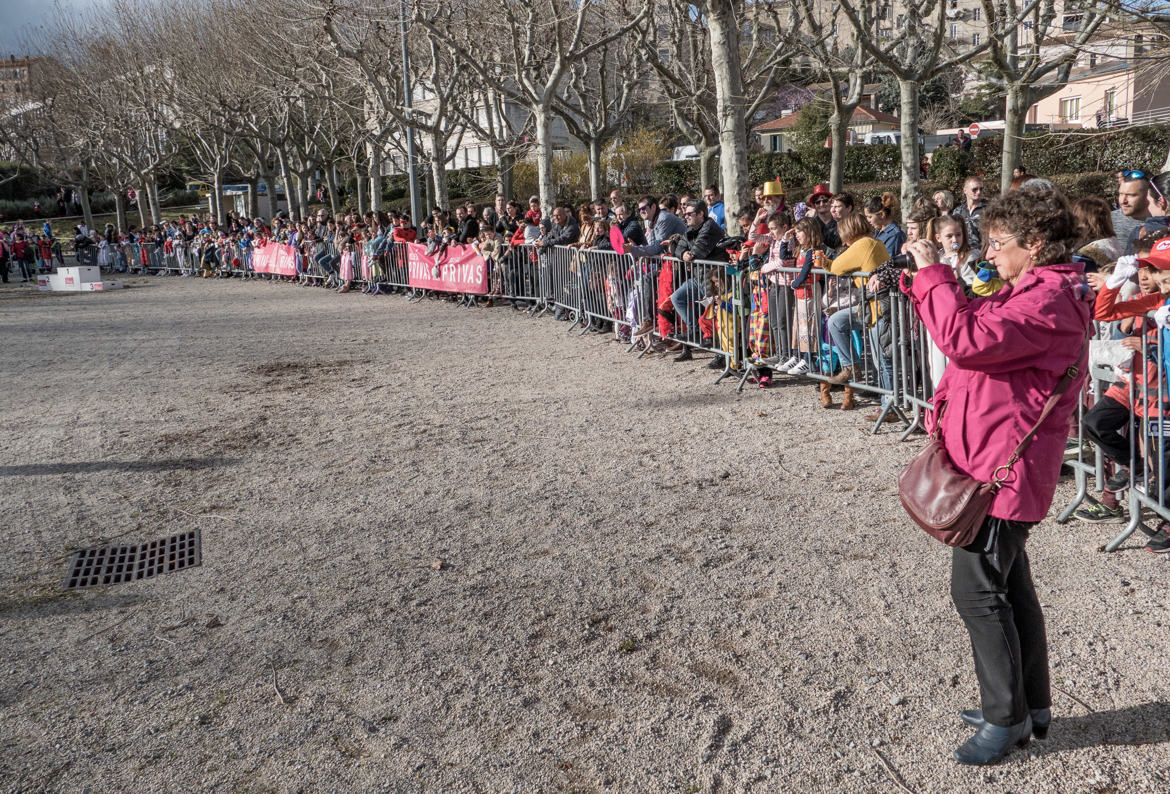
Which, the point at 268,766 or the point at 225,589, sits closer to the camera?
the point at 268,766

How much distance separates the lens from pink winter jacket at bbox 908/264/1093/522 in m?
2.92

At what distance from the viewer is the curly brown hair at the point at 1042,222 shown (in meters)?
3.06

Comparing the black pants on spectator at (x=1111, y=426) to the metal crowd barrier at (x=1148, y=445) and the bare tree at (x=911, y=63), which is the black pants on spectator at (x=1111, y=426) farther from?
the bare tree at (x=911, y=63)

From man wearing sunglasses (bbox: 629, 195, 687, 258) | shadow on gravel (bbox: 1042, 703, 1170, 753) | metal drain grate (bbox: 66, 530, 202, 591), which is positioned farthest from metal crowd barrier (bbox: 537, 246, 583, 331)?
shadow on gravel (bbox: 1042, 703, 1170, 753)

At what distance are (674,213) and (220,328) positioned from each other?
28.0 feet

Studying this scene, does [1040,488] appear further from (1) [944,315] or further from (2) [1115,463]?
(2) [1115,463]

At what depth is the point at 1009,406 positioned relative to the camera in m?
3.03

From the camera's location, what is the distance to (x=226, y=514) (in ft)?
20.8

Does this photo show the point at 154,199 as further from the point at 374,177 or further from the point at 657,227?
the point at 657,227

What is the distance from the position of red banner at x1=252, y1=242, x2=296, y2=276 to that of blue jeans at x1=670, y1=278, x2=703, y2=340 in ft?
61.2

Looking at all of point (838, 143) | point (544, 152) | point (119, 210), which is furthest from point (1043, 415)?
point (119, 210)

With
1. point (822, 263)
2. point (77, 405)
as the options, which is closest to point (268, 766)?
point (822, 263)

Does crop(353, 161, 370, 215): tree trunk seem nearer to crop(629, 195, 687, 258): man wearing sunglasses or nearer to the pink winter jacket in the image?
crop(629, 195, 687, 258): man wearing sunglasses

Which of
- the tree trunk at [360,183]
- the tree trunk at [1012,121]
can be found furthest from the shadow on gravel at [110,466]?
the tree trunk at [360,183]
